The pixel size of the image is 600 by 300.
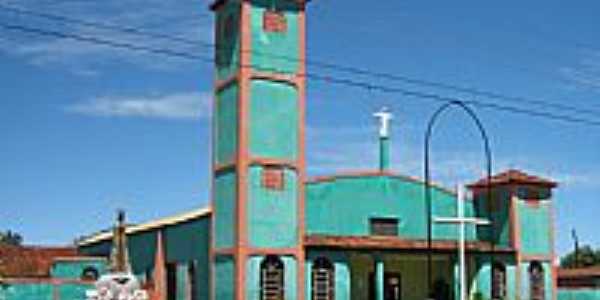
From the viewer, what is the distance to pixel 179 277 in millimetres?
42406

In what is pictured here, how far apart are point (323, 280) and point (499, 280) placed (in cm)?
833

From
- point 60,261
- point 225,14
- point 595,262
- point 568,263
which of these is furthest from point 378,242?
point 568,263

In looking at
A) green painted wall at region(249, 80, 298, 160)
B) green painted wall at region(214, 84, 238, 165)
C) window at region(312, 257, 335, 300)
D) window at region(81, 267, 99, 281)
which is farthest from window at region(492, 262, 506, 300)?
window at region(81, 267, 99, 281)

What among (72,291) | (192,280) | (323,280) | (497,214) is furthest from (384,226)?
(72,291)

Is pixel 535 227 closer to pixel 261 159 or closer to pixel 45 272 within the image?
pixel 261 159

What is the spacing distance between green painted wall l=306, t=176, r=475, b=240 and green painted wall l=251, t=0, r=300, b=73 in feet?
16.1

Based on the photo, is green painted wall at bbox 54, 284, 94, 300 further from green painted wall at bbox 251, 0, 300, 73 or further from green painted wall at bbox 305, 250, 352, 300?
green painted wall at bbox 251, 0, 300, 73

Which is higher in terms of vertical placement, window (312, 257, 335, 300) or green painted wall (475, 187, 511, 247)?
green painted wall (475, 187, 511, 247)

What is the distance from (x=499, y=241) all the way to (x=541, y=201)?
8.00ft

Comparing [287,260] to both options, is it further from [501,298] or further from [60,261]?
[60,261]

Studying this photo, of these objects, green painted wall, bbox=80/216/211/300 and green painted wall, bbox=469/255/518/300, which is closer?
green painted wall, bbox=80/216/211/300

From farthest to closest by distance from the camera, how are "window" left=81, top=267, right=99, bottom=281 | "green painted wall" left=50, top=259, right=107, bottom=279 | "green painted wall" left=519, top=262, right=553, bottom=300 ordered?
"green painted wall" left=50, top=259, right=107, bottom=279, "window" left=81, top=267, right=99, bottom=281, "green painted wall" left=519, top=262, right=553, bottom=300

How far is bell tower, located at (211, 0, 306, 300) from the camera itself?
→ 3688cm

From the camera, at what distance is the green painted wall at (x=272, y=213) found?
3691 cm
